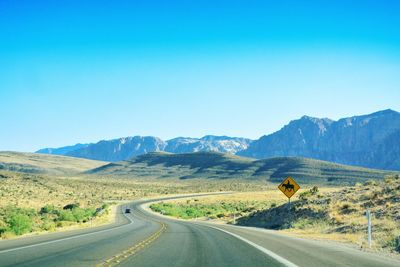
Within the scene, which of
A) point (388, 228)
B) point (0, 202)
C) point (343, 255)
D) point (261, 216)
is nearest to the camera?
point (343, 255)

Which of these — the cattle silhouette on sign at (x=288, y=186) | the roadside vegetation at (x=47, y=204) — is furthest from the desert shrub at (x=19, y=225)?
the cattle silhouette on sign at (x=288, y=186)

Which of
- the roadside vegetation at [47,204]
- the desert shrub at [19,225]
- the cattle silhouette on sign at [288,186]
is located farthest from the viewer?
the cattle silhouette on sign at [288,186]

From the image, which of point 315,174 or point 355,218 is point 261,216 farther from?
point 315,174

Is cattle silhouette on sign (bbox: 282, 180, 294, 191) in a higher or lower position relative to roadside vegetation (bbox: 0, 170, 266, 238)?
higher

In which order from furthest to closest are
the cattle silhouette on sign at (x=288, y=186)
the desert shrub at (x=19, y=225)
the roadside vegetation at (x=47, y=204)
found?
the cattle silhouette on sign at (x=288, y=186) → the roadside vegetation at (x=47, y=204) → the desert shrub at (x=19, y=225)

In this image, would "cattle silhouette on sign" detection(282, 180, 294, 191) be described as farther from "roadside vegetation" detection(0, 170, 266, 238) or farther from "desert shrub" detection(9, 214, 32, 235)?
"desert shrub" detection(9, 214, 32, 235)

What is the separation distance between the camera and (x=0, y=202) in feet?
210

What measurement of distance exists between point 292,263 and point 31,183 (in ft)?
328

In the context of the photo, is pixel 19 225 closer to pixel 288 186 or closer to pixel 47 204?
pixel 288 186

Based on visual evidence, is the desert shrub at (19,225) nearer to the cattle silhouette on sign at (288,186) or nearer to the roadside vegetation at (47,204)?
the roadside vegetation at (47,204)

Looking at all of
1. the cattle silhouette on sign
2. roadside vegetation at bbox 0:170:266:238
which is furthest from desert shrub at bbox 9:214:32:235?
the cattle silhouette on sign

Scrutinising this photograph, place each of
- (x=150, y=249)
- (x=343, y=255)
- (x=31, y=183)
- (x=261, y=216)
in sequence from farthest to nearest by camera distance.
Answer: (x=31, y=183) < (x=261, y=216) < (x=150, y=249) < (x=343, y=255)

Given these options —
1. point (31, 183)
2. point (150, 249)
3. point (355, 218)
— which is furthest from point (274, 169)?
point (150, 249)

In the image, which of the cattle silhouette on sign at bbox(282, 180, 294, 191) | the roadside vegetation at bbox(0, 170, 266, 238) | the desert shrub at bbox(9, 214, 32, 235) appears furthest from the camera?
the cattle silhouette on sign at bbox(282, 180, 294, 191)
